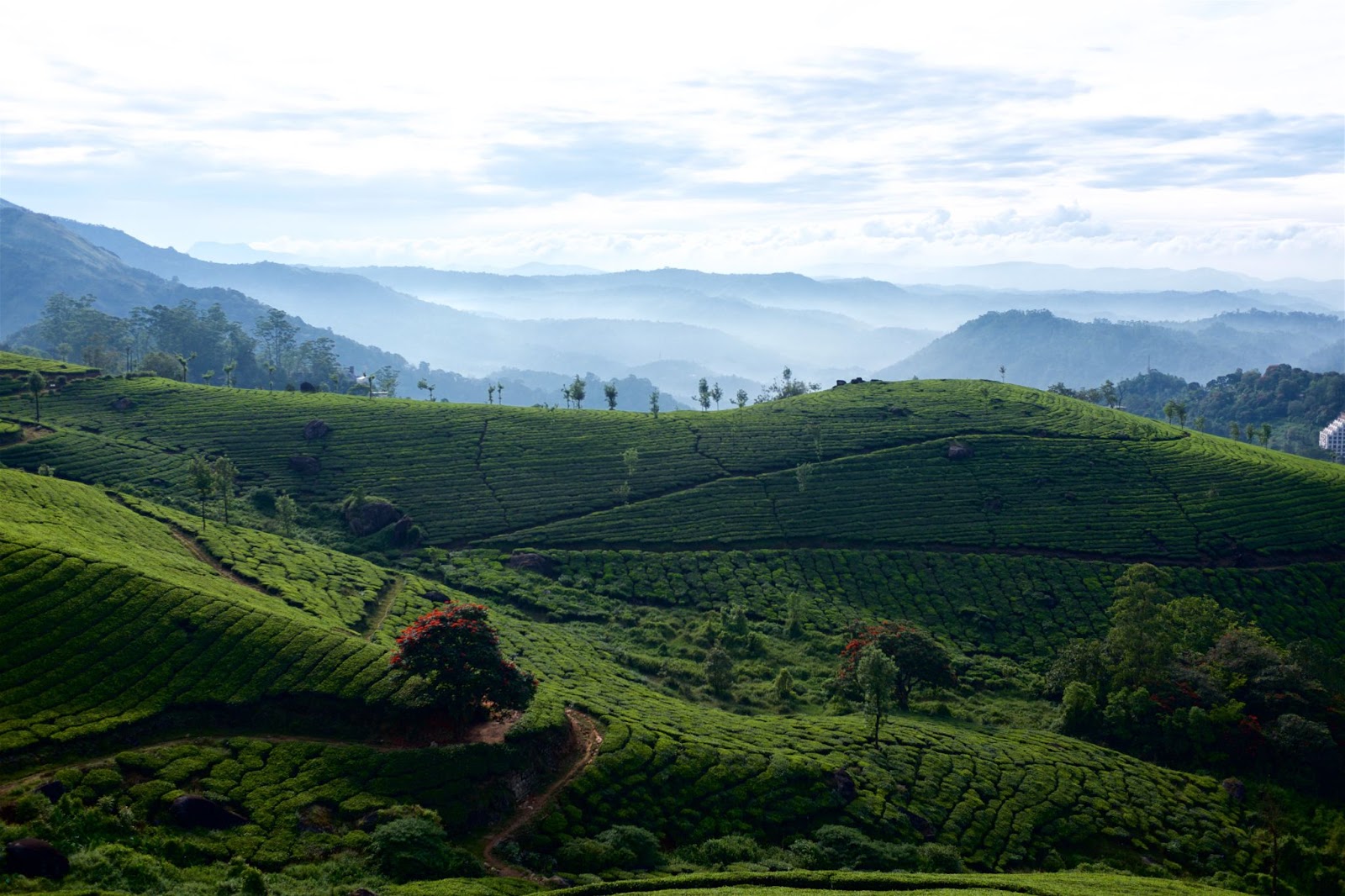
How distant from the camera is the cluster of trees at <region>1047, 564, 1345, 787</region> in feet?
198

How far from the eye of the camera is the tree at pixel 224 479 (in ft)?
276

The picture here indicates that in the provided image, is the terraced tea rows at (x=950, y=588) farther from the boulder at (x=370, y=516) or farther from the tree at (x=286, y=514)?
the tree at (x=286, y=514)

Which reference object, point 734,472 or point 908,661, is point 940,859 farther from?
point 734,472

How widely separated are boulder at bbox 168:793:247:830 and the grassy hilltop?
65 centimetres

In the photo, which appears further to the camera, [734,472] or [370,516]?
[734,472]

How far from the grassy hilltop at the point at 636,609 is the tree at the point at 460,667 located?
1.48m

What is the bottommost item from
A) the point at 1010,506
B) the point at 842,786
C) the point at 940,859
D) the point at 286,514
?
the point at 940,859

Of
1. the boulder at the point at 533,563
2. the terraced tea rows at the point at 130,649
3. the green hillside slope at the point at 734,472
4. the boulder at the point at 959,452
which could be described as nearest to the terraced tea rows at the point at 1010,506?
the green hillside slope at the point at 734,472

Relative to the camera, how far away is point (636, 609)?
3209 inches

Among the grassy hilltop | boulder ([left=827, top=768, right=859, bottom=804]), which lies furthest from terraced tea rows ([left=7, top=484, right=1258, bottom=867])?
the grassy hilltop

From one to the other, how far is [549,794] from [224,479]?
2208 inches

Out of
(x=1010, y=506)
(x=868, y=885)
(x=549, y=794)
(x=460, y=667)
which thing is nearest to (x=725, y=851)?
(x=868, y=885)

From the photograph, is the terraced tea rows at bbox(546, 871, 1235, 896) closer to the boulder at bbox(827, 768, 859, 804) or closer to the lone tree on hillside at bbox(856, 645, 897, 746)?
the boulder at bbox(827, 768, 859, 804)

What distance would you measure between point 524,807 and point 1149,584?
56031mm
